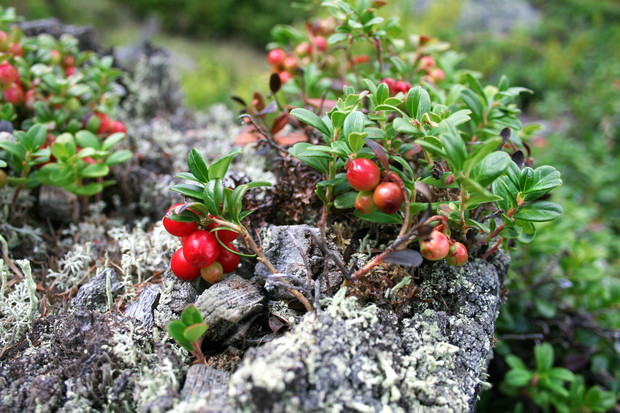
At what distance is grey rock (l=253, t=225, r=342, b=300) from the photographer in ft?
4.58

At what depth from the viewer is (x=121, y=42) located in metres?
8.50

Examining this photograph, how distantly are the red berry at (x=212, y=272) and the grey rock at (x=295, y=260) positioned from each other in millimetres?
134

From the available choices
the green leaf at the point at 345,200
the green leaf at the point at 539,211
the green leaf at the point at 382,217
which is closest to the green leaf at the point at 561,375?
the green leaf at the point at 539,211

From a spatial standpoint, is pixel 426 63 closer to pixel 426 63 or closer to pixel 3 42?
pixel 426 63

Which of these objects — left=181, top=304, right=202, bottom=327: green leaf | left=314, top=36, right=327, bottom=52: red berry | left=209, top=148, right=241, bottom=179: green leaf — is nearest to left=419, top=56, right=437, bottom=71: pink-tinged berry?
left=314, top=36, right=327, bottom=52: red berry

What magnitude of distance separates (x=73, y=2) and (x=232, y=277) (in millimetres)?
10051

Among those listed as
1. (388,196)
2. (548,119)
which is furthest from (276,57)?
(548,119)

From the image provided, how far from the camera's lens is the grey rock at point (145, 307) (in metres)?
1.39

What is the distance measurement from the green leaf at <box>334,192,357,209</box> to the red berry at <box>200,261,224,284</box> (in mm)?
441

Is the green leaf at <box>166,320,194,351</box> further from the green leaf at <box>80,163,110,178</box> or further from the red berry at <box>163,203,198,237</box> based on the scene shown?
the green leaf at <box>80,163,110,178</box>

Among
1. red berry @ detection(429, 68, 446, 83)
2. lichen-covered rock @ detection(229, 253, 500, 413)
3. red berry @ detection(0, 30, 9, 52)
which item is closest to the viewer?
lichen-covered rock @ detection(229, 253, 500, 413)

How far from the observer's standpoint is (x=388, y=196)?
46.7 inches

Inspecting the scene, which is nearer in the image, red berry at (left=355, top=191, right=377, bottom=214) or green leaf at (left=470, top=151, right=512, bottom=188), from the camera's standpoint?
green leaf at (left=470, top=151, right=512, bottom=188)

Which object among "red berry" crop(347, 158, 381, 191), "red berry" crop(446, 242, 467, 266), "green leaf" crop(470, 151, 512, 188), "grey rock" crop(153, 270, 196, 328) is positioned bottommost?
"grey rock" crop(153, 270, 196, 328)
